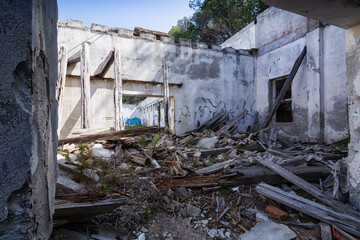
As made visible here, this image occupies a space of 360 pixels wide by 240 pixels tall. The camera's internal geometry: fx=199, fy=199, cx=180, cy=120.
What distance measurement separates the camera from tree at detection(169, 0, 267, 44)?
47.7 ft

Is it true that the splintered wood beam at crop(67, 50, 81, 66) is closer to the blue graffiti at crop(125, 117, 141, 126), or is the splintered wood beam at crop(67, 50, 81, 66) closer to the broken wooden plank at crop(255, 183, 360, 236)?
the broken wooden plank at crop(255, 183, 360, 236)

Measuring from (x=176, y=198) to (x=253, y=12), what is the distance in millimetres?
15187

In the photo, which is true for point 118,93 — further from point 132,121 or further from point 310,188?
point 132,121

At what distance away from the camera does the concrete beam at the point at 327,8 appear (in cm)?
186

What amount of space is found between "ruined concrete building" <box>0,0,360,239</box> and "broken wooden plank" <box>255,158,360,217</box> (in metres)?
0.21

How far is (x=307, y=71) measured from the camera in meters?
7.51

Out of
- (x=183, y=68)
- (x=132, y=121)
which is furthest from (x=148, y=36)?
(x=132, y=121)

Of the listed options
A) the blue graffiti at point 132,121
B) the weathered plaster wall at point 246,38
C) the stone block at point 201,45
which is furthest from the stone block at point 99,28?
the blue graffiti at point 132,121

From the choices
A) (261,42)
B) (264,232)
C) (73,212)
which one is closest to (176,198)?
(264,232)

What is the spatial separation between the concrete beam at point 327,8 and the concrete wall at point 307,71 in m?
5.33

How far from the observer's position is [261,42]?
381 inches

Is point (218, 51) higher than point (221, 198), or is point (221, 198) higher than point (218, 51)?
point (218, 51)

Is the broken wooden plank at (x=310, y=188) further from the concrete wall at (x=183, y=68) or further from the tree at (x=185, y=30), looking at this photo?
the tree at (x=185, y=30)

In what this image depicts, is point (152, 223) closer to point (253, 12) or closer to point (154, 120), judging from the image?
point (253, 12)
